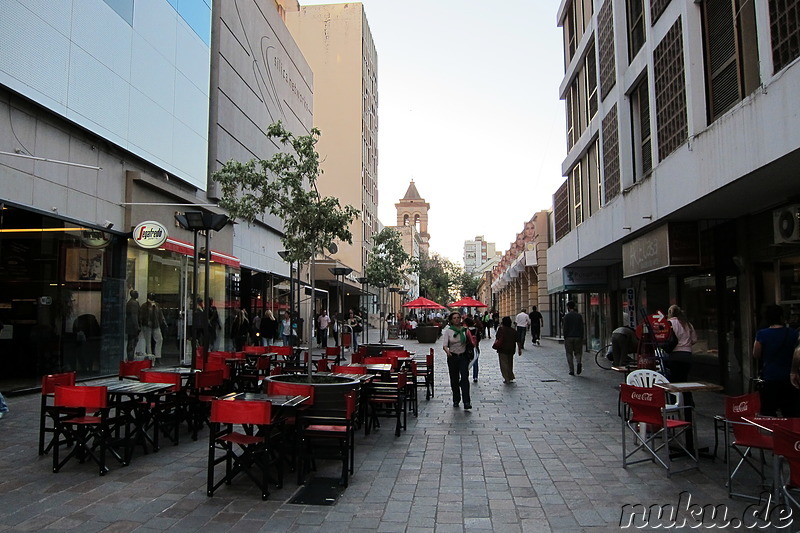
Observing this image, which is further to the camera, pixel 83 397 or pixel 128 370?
Result: pixel 128 370

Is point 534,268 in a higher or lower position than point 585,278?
higher

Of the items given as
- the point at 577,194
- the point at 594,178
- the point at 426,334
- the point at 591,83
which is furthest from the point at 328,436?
the point at 426,334

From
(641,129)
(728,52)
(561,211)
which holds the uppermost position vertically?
(641,129)

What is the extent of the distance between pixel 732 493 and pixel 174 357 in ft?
50.4

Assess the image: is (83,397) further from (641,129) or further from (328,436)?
(641,129)

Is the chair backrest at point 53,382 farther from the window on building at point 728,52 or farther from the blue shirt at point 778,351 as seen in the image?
the window on building at point 728,52

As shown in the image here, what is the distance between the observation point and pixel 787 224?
8.88 meters

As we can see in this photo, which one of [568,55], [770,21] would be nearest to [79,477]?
[770,21]

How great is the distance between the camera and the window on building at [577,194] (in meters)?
20.9

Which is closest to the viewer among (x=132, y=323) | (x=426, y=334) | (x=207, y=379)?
(x=207, y=379)

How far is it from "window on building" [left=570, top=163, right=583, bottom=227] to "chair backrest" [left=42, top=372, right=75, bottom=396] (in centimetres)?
1703

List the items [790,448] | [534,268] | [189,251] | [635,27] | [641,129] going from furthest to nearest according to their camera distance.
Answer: [534,268], [189,251], [635,27], [641,129], [790,448]

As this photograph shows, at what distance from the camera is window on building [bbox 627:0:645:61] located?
13.9 m

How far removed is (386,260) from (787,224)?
68.4 ft
